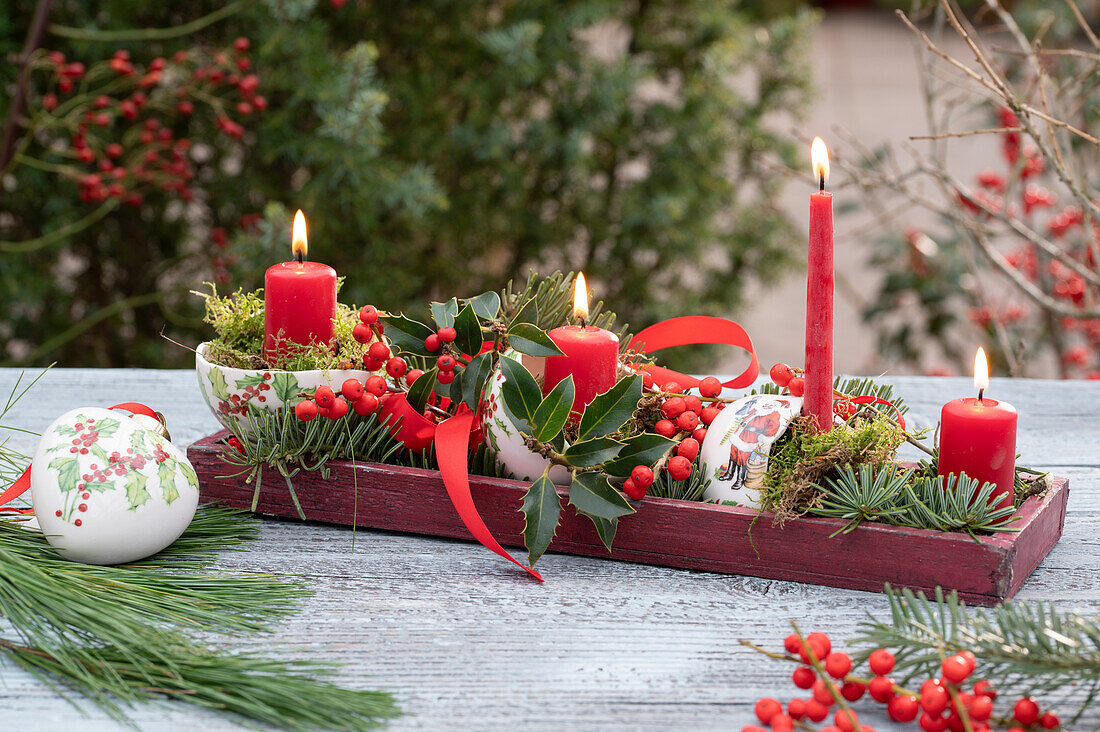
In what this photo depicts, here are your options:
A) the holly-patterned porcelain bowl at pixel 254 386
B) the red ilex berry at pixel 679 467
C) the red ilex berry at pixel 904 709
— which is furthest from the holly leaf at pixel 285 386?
the red ilex berry at pixel 904 709

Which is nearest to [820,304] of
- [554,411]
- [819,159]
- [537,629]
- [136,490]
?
[819,159]

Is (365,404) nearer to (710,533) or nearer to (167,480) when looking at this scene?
(167,480)

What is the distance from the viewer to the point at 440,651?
75 cm

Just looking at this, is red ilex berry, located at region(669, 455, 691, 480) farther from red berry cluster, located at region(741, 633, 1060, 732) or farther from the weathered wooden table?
red berry cluster, located at region(741, 633, 1060, 732)

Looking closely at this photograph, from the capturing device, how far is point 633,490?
85 cm

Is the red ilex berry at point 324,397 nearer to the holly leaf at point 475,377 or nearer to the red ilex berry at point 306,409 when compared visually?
the red ilex berry at point 306,409

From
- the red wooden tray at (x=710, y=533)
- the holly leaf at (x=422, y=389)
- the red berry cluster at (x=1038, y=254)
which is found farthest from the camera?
the red berry cluster at (x=1038, y=254)

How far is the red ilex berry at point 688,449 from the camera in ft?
2.88

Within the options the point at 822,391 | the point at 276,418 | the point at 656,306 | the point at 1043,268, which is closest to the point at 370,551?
the point at 276,418

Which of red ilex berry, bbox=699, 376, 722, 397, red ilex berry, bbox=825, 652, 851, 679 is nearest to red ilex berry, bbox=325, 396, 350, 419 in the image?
red ilex berry, bbox=699, 376, 722, 397

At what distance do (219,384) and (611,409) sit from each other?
1.13 ft

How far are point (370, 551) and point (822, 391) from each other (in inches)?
15.4

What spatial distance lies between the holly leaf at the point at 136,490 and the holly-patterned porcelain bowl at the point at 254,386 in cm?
11

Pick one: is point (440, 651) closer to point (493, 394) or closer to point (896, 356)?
point (493, 394)
